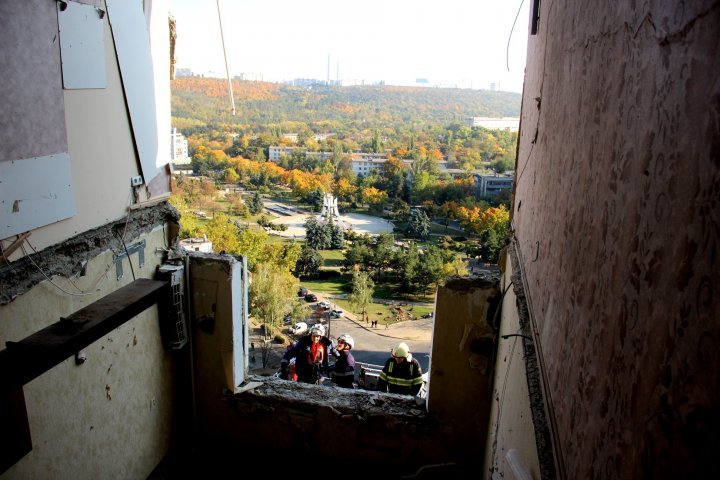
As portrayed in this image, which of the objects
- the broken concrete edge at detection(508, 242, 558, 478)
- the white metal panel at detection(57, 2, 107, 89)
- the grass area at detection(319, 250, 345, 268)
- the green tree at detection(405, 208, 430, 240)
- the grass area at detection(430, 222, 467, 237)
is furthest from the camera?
the green tree at detection(405, 208, 430, 240)

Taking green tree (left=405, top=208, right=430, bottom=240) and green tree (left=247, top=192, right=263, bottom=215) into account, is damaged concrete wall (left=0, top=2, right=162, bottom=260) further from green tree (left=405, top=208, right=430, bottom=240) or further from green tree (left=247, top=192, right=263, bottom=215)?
green tree (left=247, top=192, right=263, bottom=215)

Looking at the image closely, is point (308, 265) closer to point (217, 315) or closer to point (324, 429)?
point (217, 315)

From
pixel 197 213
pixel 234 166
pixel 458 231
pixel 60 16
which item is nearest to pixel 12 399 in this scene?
pixel 60 16

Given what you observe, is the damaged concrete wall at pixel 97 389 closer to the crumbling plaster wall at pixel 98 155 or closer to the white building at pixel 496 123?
the crumbling plaster wall at pixel 98 155

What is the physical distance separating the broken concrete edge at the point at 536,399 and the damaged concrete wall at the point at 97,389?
2161 millimetres

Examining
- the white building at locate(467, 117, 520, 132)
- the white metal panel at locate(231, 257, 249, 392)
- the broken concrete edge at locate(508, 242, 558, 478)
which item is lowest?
the white metal panel at locate(231, 257, 249, 392)

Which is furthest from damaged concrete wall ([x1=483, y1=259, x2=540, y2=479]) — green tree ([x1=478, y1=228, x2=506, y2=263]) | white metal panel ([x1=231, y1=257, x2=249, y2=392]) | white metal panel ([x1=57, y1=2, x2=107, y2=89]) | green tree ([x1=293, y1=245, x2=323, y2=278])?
green tree ([x1=293, y1=245, x2=323, y2=278])

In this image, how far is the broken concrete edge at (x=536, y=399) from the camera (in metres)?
1.30

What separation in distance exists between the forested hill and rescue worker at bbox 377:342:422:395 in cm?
4688

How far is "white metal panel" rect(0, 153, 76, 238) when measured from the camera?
7.55 feet

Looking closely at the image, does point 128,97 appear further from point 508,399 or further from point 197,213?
point 197,213

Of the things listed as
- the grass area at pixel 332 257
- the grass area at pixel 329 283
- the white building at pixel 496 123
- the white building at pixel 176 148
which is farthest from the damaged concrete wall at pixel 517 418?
the white building at pixel 496 123

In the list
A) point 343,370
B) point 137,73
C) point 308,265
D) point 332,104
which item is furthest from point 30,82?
point 332,104

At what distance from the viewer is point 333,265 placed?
91.6 ft
